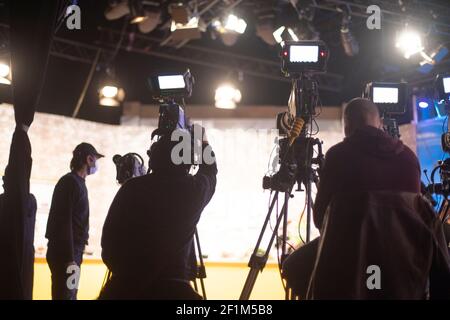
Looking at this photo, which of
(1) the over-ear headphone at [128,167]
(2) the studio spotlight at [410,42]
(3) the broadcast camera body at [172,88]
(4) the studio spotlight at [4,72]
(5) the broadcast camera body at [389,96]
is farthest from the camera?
(2) the studio spotlight at [410,42]

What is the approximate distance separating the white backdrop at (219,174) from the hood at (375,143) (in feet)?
13.6

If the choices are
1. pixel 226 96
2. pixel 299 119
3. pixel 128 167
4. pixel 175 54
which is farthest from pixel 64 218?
pixel 175 54

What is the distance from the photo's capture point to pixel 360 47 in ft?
23.6

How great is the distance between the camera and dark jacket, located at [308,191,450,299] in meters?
2.18

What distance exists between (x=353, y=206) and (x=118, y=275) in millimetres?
1048

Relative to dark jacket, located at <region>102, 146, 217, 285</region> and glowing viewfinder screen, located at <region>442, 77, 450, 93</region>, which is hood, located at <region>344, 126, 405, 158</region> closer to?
dark jacket, located at <region>102, 146, 217, 285</region>

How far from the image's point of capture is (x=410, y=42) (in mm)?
5684

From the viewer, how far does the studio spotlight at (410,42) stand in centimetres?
566

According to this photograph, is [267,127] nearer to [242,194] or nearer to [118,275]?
[242,194]

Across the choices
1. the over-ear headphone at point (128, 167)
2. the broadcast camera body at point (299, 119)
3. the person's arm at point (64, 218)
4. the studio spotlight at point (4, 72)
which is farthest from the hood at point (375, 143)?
the studio spotlight at point (4, 72)

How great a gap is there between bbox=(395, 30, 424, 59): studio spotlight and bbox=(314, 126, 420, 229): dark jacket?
3763 mm

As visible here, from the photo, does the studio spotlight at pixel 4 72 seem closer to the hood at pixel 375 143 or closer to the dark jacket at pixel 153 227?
the dark jacket at pixel 153 227

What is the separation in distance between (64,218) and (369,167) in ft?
7.39
